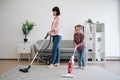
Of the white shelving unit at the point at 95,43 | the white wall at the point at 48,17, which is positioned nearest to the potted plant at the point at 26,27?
the white wall at the point at 48,17

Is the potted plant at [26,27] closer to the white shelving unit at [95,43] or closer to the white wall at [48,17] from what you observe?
the white wall at [48,17]

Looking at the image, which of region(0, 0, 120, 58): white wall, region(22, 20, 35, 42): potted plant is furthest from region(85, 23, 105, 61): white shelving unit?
region(22, 20, 35, 42): potted plant

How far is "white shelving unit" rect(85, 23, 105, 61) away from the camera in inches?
245

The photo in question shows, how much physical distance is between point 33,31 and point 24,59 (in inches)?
39.0

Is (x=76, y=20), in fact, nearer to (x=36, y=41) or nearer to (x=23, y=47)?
(x=36, y=41)

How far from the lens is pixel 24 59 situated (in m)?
6.63

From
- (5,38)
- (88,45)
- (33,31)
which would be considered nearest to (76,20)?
(88,45)

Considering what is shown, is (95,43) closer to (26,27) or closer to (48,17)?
(48,17)

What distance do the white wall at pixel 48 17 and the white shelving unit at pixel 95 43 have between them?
55 cm

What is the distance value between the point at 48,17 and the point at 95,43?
6.01ft

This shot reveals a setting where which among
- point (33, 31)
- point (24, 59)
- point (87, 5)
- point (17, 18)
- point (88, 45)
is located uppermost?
point (87, 5)

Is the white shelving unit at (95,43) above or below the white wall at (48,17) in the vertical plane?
below

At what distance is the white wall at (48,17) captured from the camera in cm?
673

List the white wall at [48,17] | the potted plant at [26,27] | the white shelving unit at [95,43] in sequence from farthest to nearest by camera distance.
Result: the white wall at [48,17] < the potted plant at [26,27] < the white shelving unit at [95,43]
